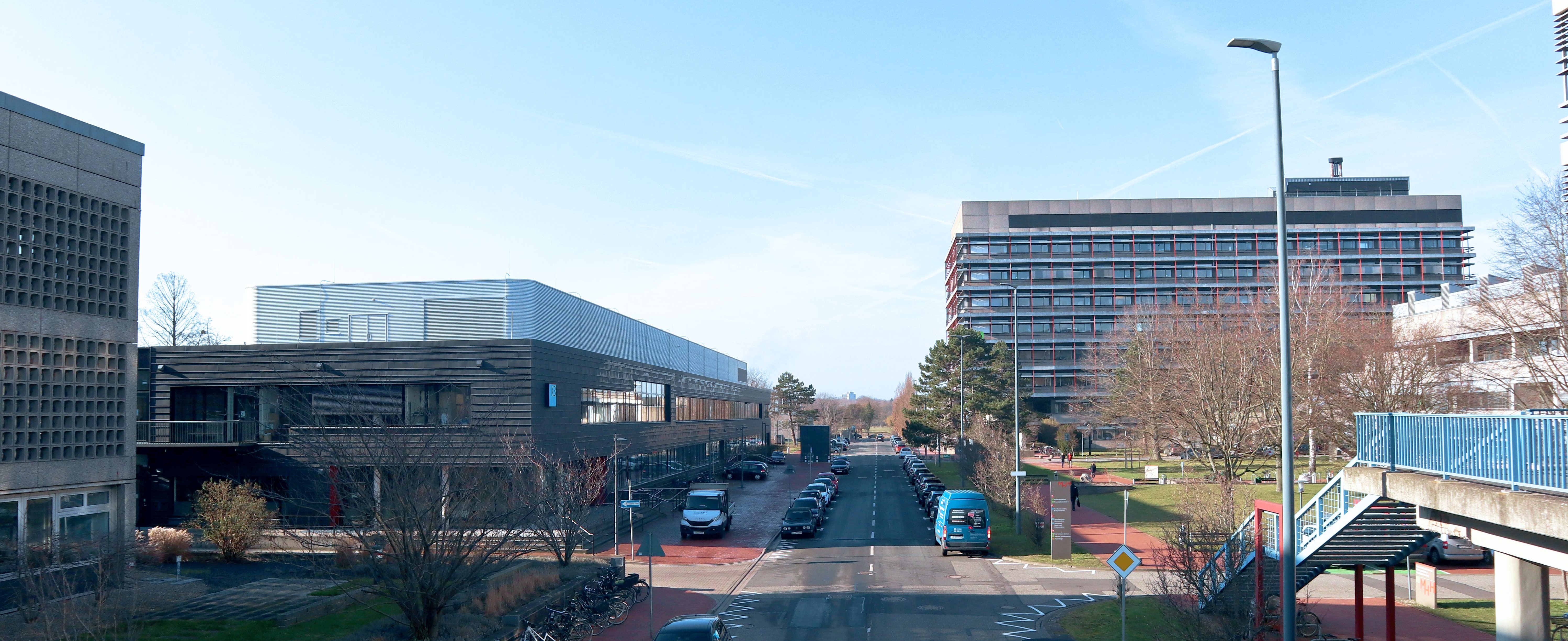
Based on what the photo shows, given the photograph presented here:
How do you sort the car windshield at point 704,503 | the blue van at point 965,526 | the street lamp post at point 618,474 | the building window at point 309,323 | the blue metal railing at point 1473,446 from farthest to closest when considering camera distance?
the building window at point 309,323, the street lamp post at point 618,474, the car windshield at point 704,503, the blue van at point 965,526, the blue metal railing at point 1473,446

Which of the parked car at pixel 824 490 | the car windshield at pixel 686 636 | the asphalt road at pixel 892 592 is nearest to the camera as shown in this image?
Result: the car windshield at pixel 686 636

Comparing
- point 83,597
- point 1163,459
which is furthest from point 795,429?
point 83,597

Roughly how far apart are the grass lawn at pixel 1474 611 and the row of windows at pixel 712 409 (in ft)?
145

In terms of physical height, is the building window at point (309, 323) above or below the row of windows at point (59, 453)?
above

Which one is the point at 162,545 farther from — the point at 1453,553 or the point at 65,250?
the point at 1453,553

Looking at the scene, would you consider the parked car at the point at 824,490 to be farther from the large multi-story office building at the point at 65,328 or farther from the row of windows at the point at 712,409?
the large multi-story office building at the point at 65,328

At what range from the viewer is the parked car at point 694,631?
584 inches

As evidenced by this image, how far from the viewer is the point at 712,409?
71.4m

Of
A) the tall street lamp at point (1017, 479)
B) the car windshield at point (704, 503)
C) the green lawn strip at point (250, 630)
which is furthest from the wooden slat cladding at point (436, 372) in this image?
the tall street lamp at point (1017, 479)

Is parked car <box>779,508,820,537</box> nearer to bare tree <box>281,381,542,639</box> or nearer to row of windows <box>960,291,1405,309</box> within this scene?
bare tree <box>281,381,542,639</box>

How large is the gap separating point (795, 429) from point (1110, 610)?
112869 millimetres

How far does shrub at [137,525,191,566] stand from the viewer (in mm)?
25344

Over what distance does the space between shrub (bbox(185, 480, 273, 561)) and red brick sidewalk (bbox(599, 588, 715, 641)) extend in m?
13.0


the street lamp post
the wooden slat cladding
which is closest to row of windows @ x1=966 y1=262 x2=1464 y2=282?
the street lamp post
